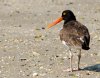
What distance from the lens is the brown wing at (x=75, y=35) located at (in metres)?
10.9

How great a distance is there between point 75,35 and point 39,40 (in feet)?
11.7

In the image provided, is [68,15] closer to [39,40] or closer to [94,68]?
[94,68]

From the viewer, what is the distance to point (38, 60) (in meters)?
12.2

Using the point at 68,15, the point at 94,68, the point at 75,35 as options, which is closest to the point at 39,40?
the point at 68,15

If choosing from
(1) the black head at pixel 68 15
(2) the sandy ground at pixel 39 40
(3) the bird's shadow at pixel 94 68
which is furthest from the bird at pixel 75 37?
(2) the sandy ground at pixel 39 40

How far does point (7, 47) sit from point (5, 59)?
1.30 meters

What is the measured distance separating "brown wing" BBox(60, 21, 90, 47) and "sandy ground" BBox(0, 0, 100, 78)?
2.44ft

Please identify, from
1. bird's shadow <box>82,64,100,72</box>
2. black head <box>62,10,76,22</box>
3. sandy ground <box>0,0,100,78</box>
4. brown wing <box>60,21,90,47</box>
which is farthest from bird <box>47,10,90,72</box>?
sandy ground <box>0,0,100,78</box>

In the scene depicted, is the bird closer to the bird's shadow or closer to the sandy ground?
the bird's shadow

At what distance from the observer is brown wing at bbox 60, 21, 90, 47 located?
1088cm

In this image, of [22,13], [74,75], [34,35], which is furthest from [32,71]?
[22,13]

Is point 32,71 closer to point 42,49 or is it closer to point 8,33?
point 42,49

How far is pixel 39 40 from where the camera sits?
14508mm

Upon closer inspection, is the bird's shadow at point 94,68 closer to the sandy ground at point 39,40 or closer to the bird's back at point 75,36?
the sandy ground at point 39,40
